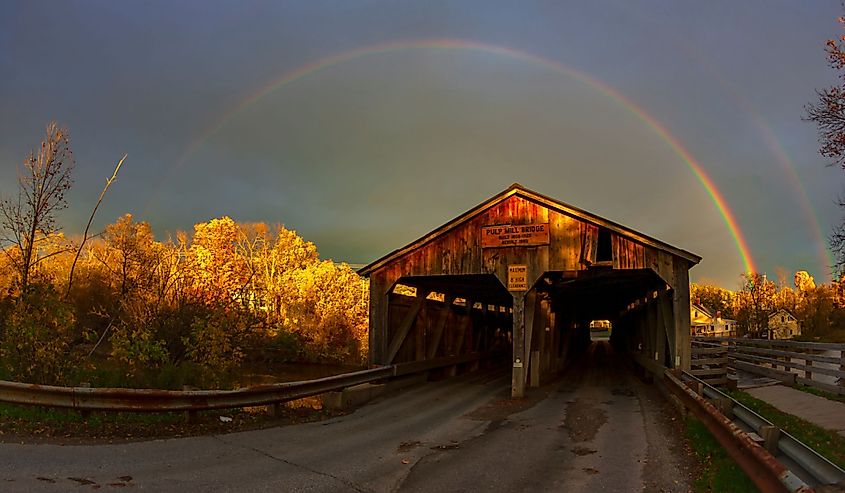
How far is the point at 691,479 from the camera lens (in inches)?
265

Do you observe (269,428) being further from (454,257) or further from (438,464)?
(454,257)

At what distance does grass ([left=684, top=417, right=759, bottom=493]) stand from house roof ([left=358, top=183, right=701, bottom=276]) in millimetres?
6395

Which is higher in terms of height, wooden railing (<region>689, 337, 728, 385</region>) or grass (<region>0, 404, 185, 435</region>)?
wooden railing (<region>689, 337, 728, 385</region>)

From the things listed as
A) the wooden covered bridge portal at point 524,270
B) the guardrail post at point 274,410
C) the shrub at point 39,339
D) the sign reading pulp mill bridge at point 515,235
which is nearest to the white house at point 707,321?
the wooden covered bridge portal at point 524,270

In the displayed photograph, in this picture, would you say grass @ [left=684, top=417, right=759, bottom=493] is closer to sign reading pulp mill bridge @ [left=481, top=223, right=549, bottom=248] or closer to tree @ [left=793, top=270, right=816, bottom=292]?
sign reading pulp mill bridge @ [left=481, top=223, right=549, bottom=248]

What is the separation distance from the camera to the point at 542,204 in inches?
614

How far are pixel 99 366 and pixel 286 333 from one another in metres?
22.5

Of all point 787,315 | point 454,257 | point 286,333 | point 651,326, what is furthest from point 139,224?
point 787,315

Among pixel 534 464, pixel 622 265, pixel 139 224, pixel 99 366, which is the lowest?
pixel 534 464

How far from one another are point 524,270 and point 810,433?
798 centimetres

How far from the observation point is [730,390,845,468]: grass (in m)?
7.14

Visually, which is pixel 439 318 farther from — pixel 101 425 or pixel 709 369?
pixel 101 425

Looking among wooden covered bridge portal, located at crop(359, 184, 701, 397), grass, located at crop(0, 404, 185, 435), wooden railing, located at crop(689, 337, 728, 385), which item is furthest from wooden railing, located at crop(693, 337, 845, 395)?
grass, located at crop(0, 404, 185, 435)

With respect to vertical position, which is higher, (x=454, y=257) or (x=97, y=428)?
(x=454, y=257)
